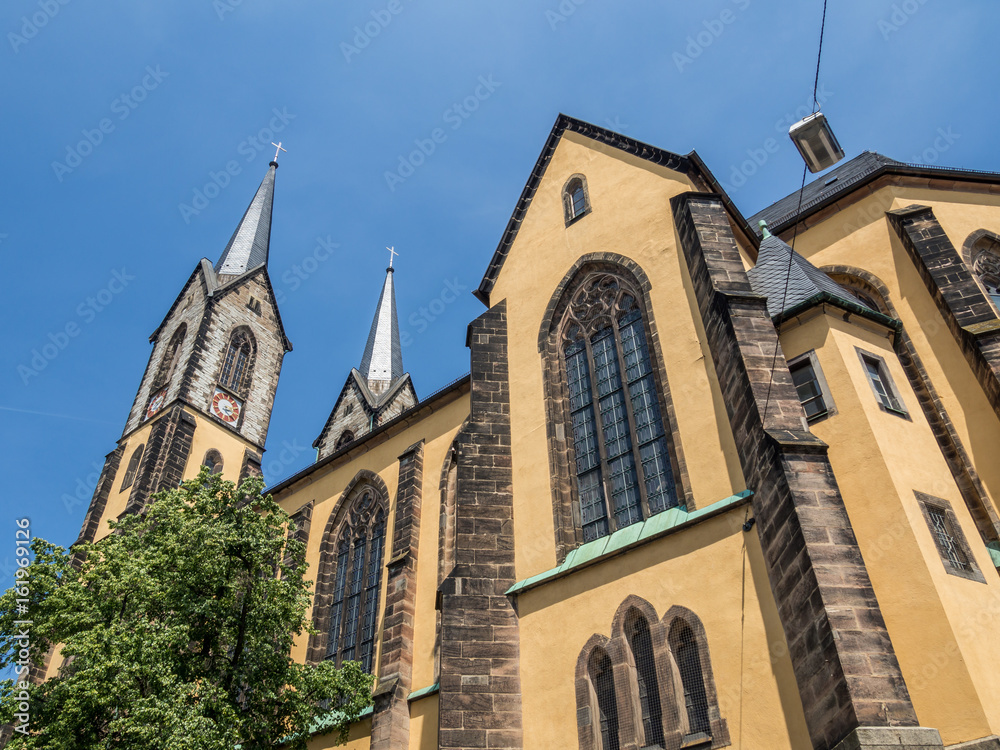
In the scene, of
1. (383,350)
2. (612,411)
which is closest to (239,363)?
(383,350)

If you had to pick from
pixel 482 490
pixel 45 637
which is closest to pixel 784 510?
pixel 482 490

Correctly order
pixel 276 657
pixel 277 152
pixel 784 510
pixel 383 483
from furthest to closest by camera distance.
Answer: pixel 277 152 < pixel 383 483 < pixel 276 657 < pixel 784 510

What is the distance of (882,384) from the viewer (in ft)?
37.4

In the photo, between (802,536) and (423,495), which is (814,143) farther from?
(423,495)

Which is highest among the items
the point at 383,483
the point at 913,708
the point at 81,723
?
the point at 383,483

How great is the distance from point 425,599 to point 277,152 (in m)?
32.8

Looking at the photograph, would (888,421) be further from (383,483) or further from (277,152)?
(277,152)

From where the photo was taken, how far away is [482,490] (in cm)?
1338

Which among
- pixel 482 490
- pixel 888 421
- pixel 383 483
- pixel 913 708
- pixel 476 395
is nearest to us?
pixel 913 708

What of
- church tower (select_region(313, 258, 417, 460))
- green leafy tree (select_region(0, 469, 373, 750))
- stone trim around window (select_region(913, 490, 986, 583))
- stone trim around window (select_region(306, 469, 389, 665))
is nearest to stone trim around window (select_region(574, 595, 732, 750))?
stone trim around window (select_region(913, 490, 986, 583))

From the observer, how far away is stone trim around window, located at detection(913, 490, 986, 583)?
9.36 meters

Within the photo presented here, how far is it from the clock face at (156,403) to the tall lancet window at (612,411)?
19.9 meters

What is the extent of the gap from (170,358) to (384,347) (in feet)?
26.5

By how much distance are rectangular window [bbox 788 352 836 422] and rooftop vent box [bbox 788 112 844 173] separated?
253cm
